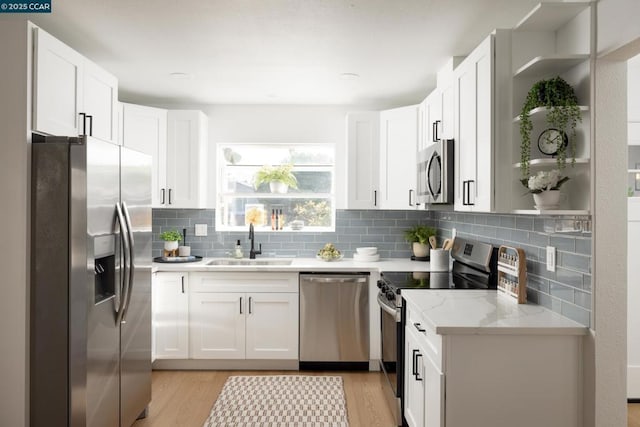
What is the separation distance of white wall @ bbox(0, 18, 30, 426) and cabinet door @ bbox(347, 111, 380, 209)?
2.70 m

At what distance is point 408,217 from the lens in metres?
4.75

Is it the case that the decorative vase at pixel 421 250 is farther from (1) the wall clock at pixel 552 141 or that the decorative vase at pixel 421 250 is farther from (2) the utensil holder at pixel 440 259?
(1) the wall clock at pixel 552 141

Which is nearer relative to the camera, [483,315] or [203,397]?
[483,315]

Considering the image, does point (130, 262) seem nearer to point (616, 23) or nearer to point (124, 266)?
point (124, 266)

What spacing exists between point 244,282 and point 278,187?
3.69ft

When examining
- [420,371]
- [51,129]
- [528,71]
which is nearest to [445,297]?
[420,371]

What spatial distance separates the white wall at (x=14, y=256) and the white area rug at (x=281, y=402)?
45.7 inches

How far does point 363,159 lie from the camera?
4387 millimetres

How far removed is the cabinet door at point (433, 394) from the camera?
2.07 meters

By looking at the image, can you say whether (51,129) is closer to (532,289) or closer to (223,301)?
(223,301)

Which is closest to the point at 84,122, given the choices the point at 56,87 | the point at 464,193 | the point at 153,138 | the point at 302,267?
the point at 56,87

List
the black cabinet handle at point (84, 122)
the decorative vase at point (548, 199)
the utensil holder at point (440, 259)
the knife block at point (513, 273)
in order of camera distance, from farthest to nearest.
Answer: the utensil holder at point (440, 259) < the black cabinet handle at point (84, 122) < the knife block at point (513, 273) < the decorative vase at point (548, 199)

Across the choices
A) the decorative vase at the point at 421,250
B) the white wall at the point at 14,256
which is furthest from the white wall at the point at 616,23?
the decorative vase at the point at 421,250

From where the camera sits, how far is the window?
4.80m
